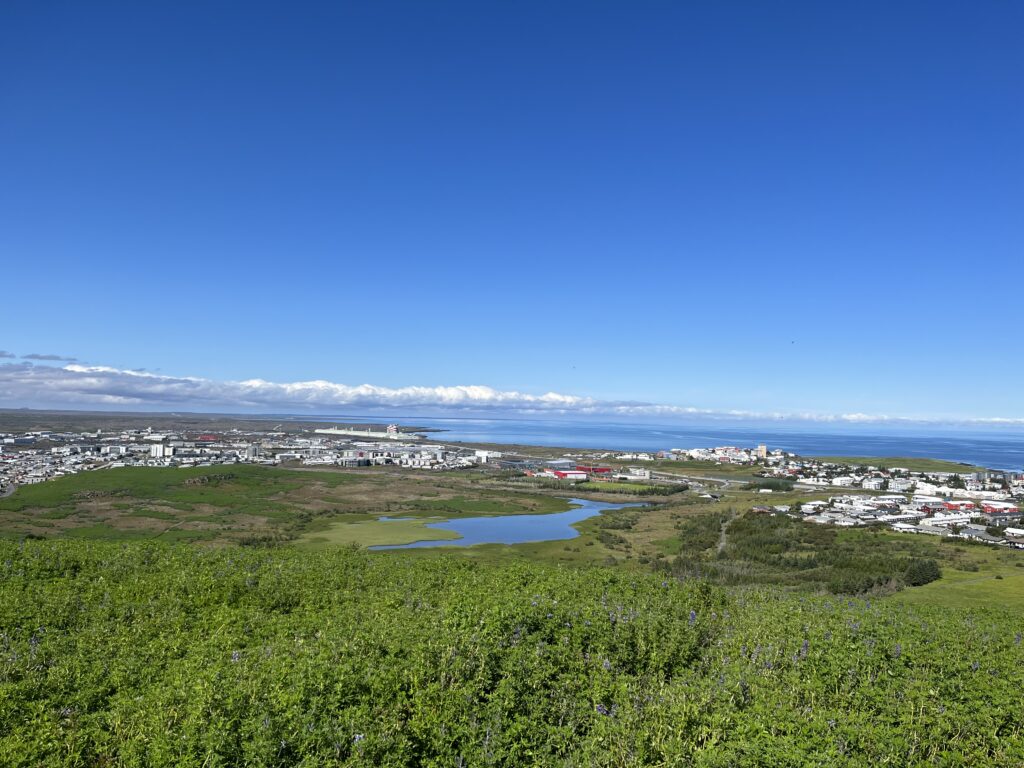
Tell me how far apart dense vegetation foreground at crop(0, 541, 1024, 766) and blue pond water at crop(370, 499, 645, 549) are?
28.4m

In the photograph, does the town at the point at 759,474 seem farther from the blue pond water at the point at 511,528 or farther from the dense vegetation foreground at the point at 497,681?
the dense vegetation foreground at the point at 497,681

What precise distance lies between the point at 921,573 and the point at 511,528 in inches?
1107

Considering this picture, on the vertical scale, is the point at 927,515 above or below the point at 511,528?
above

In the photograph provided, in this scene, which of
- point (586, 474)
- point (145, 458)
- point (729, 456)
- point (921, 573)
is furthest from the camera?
point (729, 456)

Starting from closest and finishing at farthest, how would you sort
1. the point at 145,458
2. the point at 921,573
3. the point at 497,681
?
the point at 497,681
the point at 921,573
the point at 145,458

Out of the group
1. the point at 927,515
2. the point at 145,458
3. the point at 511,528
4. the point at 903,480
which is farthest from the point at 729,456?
the point at 145,458

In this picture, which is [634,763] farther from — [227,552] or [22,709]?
[227,552]

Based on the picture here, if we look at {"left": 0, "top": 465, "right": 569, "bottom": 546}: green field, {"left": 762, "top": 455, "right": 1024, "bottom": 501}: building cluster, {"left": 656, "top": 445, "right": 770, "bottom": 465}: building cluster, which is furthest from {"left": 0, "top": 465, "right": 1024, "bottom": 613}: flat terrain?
{"left": 656, "top": 445, "right": 770, "bottom": 465}: building cluster

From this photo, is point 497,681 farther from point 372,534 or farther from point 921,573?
point 372,534

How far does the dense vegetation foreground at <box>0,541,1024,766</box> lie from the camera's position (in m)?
4.73

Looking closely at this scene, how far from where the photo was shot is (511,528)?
47.6m

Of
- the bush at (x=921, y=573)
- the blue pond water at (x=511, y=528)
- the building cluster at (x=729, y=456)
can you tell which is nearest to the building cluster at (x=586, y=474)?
the blue pond water at (x=511, y=528)

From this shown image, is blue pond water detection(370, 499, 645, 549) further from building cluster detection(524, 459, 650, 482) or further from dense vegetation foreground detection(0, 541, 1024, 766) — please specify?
dense vegetation foreground detection(0, 541, 1024, 766)

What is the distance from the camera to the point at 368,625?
7.46 meters
